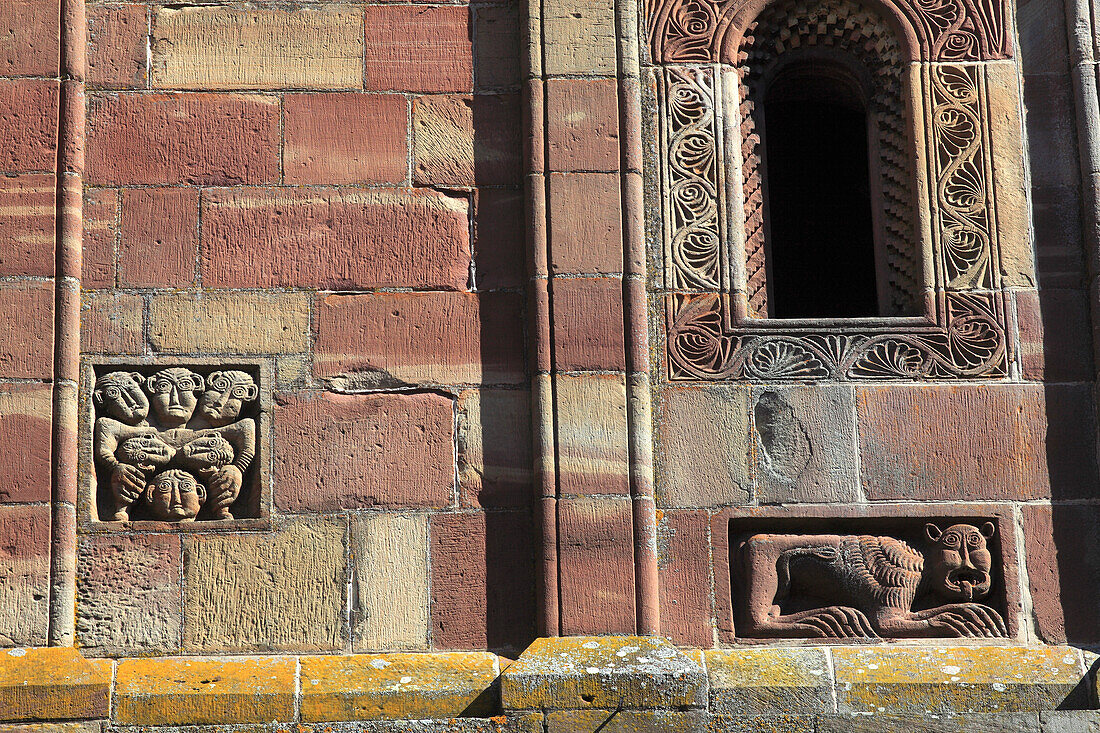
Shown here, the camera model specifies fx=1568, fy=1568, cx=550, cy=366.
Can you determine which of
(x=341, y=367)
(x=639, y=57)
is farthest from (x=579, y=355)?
(x=639, y=57)

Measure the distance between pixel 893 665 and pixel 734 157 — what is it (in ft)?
8.05

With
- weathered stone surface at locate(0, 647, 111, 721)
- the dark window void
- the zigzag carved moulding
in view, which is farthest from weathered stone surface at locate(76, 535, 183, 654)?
the dark window void

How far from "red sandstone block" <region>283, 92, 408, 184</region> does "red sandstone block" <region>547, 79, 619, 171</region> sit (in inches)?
27.5

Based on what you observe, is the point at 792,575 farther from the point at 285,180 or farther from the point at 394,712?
the point at 285,180

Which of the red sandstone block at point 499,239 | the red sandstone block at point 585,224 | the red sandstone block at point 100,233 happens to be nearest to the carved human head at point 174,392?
the red sandstone block at point 100,233

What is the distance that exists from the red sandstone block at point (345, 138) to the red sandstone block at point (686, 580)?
6.76 ft

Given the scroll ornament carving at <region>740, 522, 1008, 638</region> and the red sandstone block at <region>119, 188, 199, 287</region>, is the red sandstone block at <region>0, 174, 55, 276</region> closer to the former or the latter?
the red sandstone block at <region>119, 188, 199, 287</region>

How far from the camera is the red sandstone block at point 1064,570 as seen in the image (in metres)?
6.83

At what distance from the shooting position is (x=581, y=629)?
6.62 m

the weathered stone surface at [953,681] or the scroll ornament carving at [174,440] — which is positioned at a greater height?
the scroll ornament carving at [174,440]

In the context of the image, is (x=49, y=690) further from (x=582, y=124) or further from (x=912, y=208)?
(x=912, y=208)

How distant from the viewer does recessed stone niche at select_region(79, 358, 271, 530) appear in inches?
266

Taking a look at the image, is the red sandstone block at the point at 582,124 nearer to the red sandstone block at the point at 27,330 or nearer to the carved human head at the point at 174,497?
the carved human head at the point at 174,497

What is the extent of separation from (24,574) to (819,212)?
4.72 metres
